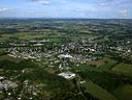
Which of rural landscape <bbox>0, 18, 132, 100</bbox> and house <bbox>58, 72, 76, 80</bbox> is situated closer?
rural landscape <bbox>0, 18, 132, 100</bbox>

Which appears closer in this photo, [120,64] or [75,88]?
[75,88]

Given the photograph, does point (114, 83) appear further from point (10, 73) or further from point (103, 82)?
point (10, 73)

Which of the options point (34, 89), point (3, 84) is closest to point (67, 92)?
point (34, 89)

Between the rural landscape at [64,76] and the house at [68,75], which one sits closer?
the rural landscape at [64,76]

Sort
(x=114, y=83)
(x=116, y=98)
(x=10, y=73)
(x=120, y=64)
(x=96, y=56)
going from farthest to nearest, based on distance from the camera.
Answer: (x=96, y=56), (x=120, y=64), (x=10, y=73), (x=114, y=83), (x=116, y=98)

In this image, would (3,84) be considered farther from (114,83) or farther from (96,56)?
(96,56)

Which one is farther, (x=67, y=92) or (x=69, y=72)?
(x=69, y=72)

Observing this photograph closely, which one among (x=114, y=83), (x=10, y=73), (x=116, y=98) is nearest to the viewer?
(x=116, y=98)

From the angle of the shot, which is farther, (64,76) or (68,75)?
(68,75)

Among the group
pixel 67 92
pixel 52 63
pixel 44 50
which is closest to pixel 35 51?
pixel 44 50
